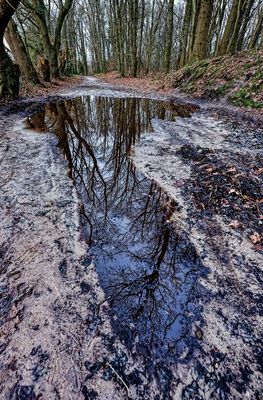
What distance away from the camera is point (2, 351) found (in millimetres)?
1740

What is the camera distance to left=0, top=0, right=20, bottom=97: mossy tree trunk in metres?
8.24

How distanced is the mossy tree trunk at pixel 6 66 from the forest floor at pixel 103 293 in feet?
19.2

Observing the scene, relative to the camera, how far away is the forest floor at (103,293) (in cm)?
161

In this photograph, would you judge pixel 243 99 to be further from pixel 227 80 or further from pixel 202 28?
pixel 202 28

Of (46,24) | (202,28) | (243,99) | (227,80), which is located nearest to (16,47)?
(46,24)

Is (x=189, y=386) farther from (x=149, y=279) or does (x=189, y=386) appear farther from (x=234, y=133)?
(x=234, y=133)

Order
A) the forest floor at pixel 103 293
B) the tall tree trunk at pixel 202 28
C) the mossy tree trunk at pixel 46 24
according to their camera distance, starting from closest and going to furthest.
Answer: the forest floor at pixel 103 293 < the tall tree trunk at pixel 202 28 < the mossy tree trunk at pixel 46 24

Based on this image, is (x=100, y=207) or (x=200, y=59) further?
(x=200, y=59)

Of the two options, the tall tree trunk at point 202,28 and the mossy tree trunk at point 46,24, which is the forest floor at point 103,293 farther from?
the mossy tree trunk at point 46,24

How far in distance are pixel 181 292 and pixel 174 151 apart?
10.7ft

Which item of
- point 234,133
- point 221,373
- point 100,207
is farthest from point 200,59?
point 221,373

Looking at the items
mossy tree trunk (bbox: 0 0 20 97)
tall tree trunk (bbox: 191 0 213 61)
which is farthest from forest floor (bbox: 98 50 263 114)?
mossy tree trunk (bbox: 0 0 20 97)

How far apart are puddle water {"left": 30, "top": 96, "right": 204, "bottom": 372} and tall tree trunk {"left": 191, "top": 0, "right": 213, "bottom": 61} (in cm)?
974

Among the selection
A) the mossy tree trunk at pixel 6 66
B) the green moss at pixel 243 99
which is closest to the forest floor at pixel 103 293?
the green moss at pixel 243 99
